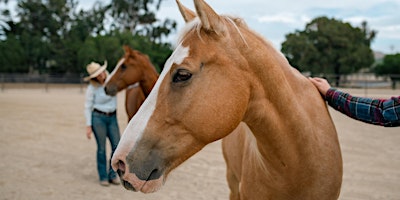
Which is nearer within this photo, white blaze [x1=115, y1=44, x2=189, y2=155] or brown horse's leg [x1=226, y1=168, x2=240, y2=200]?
white blaze [x1=115, y1=44, x2=189, y2=155]

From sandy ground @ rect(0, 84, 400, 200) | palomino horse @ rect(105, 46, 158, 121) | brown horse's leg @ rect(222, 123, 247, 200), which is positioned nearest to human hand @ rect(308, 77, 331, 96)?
brown horse's leg @ rect(222, 123, 247, 200)

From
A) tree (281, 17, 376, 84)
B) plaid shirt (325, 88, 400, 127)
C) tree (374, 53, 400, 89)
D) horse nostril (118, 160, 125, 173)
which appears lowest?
tree (374, 53, 400, 89)

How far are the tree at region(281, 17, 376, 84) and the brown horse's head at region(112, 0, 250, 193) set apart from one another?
1269 inches

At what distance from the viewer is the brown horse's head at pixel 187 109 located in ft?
5.05

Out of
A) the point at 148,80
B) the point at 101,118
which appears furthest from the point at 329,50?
the point at 101,118

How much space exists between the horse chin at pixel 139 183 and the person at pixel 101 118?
3.57 metres

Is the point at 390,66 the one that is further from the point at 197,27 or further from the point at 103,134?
the point at 197,27

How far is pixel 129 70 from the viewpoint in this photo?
20.1ft

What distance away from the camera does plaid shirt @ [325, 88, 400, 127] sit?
1.99 metres

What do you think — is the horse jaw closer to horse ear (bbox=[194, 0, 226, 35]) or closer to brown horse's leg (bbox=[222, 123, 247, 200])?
horse ear (bbox=[194, 0, 226, 35])

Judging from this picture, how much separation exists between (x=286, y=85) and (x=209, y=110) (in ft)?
1.78

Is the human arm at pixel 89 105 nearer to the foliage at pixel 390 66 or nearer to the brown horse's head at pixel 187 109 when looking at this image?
the brown horse's head at pixel 187 109

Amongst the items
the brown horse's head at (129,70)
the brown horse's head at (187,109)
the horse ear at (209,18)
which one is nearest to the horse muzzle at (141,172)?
the brown horse's head at (187,109)

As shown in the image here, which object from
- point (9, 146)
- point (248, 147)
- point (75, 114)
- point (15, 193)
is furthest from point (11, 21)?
point (248, 147)
